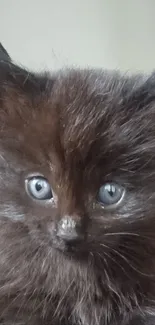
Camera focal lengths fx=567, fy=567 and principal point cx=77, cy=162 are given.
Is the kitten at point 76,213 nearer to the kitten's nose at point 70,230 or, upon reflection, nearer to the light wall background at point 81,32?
the kitten's nose at point 70,230

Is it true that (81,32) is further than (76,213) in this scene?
Yes

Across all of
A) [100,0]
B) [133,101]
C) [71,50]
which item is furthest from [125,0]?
[133,101]

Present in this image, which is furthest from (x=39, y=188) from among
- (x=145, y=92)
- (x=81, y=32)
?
(x=81, y=32)

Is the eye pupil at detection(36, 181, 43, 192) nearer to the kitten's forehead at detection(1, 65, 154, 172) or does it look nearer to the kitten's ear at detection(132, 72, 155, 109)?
the kitten's forehead at detection(1, 65, 154, 172)

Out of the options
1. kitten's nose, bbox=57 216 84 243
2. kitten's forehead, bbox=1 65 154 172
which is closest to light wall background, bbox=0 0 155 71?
kitten's forehead, bbox=1 65 154 172

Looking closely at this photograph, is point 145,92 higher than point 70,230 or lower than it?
higher

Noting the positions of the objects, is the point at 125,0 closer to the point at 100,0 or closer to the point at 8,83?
the point at 100,0

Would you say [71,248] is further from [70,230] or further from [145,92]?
[145,92]
